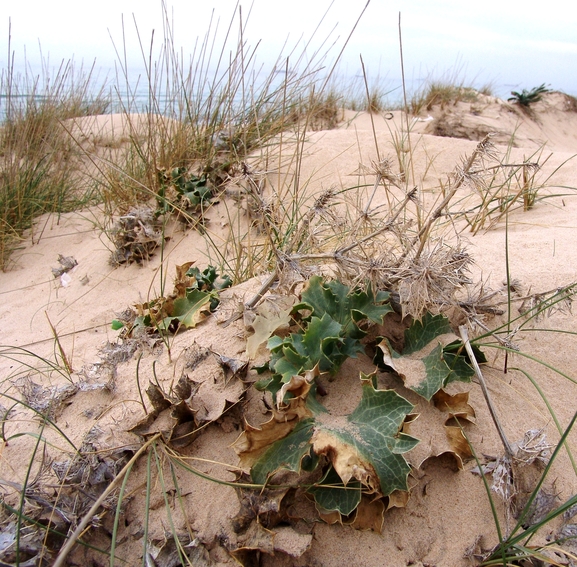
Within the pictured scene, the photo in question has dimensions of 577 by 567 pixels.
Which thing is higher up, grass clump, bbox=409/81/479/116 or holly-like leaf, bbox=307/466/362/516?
holly-like leaf, bbox=307/466/362/516

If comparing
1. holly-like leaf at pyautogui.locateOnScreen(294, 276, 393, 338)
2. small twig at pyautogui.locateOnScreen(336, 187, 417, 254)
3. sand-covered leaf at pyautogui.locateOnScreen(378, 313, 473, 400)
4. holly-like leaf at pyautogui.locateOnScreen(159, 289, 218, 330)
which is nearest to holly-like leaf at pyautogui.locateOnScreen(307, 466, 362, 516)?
sand-covered leaf at pyautogui.locateOnScreen(378, 313, 473, 400)

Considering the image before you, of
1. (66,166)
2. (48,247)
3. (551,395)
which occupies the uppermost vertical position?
(551,395)

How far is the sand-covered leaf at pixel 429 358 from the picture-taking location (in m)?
1.26

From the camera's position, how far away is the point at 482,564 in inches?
41.3

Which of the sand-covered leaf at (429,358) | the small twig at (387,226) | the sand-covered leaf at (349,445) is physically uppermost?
the small twig at (387,226)

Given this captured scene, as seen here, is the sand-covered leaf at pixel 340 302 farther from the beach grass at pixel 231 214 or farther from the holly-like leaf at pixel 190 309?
the holly-like leaf at pixel 190 309

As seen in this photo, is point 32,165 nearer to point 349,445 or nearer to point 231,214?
point 231,214

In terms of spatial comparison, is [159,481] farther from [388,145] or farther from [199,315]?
[388,145]

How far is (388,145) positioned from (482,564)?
10.9 feet

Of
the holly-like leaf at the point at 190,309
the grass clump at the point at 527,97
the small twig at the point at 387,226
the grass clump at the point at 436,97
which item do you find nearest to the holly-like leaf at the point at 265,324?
the small twig at the point at 387,226

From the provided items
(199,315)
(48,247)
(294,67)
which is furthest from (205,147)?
(199,315)

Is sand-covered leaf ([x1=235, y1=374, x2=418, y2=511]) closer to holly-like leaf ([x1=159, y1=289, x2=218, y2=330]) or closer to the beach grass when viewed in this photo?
the beach grass

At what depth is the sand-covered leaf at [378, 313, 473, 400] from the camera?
126cm

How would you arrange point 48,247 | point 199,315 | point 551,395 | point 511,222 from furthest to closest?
point 48,247 < point 511,222 < point 199,315 < point 551,395
